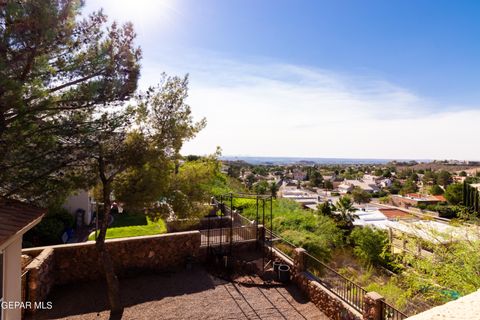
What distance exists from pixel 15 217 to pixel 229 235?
8918 millimetres

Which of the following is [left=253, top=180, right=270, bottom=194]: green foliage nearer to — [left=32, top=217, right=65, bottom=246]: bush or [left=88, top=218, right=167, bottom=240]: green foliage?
[left=88, top=218, right=167, bottom=240]: green foliage

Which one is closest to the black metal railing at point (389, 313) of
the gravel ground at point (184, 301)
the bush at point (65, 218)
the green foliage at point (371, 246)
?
the gravel ground at point (184, 301)

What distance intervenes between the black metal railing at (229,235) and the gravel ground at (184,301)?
95.9 inches

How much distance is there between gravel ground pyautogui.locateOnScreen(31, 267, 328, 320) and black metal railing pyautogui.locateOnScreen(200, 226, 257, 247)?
243cm

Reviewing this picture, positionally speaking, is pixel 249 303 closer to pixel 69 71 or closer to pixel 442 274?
pixel 442 274

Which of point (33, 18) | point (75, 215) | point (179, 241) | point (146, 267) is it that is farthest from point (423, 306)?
point (75, 215)

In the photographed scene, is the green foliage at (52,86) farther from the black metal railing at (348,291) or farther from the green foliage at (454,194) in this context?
the green foliage at (454,194)

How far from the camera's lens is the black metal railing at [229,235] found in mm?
12709

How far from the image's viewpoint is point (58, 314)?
7664mm

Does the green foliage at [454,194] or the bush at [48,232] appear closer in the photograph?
the bush at [48,232]

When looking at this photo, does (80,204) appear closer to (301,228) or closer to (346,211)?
(301,228)

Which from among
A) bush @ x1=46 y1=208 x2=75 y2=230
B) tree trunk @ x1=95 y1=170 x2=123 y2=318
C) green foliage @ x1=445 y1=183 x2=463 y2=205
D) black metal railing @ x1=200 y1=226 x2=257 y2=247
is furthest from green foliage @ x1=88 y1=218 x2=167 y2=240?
green foliage @ x1=445 y1=183 x2=463 y2=205

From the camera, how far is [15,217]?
5301 mm

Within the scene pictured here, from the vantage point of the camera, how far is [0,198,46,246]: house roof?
4812mm
